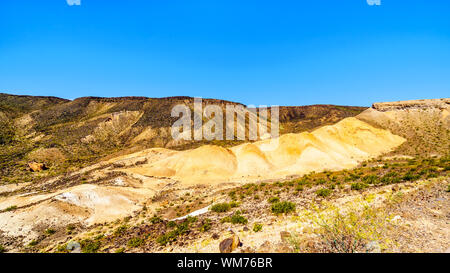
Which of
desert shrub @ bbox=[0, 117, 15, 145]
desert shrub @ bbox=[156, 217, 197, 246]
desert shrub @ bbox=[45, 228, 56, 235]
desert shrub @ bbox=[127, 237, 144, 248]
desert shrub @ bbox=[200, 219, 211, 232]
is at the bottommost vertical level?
desert shrub @ bbox=[45, 228, 56, 235]

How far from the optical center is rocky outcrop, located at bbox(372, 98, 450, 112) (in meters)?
47.1

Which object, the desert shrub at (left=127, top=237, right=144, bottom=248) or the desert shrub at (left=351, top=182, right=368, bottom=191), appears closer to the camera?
the desert shrub at (left=127, top=237, right=144, bottom=248)

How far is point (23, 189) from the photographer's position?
31.5 m

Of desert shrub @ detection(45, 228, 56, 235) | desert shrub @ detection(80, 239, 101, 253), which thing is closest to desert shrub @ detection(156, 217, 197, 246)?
desert shrub @ detection(80, 239, 101, 253)

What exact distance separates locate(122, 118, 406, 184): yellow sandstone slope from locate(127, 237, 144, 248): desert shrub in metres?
18.3

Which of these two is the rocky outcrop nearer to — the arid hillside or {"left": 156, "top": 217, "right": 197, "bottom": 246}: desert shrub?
the arid hillside

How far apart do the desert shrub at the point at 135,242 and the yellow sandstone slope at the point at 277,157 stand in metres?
18.3

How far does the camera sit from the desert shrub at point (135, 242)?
10639mm

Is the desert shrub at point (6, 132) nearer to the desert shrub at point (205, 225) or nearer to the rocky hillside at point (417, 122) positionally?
the desert shrub at point (205, 225)

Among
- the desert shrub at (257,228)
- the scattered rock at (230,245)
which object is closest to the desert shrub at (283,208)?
the desert shrub at (257,228)

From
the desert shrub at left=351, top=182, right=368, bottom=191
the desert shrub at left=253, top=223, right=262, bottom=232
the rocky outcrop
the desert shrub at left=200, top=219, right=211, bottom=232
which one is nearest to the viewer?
the desert shrub at left=253, top=223, right=262, bottom=232
